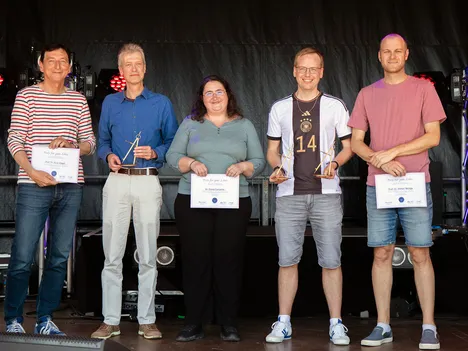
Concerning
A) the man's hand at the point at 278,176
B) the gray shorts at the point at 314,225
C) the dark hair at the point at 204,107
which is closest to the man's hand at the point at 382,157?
the gray shorts at the point at 314,225

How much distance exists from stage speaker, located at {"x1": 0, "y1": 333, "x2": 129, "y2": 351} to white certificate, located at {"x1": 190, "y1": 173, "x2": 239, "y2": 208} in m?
1.67

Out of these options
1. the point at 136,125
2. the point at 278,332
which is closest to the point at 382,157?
the point at 278,332

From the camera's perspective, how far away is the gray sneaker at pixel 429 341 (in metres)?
3.94

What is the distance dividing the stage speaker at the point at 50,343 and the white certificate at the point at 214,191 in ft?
5.46

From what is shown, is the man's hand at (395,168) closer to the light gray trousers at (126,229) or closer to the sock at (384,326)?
the sock at (384,326)

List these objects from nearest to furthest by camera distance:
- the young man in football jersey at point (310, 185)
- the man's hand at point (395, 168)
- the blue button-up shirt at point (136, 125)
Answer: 1. the man's hand at point (395, 168)
2. the young man in football jersey at point (310, 185)
3. the blue button-up shirt at point (136, 125)

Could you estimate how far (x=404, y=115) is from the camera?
13.0ft

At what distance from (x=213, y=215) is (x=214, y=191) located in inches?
7.7

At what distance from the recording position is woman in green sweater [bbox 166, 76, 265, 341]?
13.5 ft

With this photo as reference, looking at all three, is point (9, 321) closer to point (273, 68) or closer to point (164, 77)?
point (164, 77)

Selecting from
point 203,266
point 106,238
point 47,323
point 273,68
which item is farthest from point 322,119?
point 273,68

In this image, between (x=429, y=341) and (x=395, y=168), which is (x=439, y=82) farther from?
(x=429, y=341)

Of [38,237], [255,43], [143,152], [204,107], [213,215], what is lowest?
[38,237]

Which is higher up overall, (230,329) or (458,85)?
(458,85)
